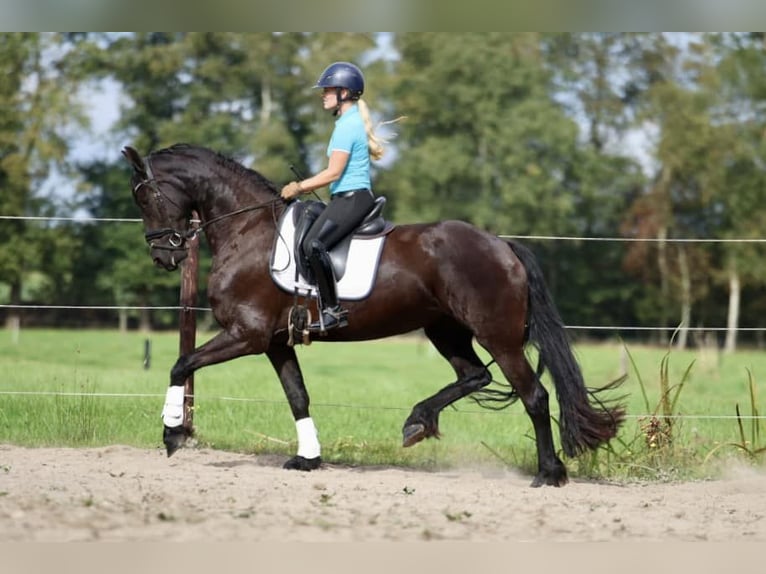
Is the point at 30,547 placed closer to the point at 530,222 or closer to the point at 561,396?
the point at 561,396

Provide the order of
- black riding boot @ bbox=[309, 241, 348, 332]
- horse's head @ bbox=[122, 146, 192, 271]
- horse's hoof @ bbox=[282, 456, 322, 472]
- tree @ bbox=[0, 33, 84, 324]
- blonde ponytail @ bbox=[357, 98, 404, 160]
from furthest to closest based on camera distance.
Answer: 1. tree @ bbox=[0, 33, 84, 324]
2. horse's hoof @ bbox=[282, 456, 322, 472]
3. horse's head @ bbox=[122, 146, 192, 271]
4. blonde ponytail @ bbox=[357, 98, 404, 160]
5. black riding boot @ bbox=[309, 241, 348, 332]

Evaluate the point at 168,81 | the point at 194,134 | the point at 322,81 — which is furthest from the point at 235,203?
the point at 168,81

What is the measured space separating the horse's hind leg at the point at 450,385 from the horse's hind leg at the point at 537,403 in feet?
1.15

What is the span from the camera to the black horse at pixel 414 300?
6609 millimetres

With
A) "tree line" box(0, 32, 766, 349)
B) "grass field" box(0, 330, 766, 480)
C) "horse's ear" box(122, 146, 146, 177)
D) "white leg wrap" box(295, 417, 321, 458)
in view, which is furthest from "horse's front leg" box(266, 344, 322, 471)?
"tree line" box(0, 32, 766, 349)

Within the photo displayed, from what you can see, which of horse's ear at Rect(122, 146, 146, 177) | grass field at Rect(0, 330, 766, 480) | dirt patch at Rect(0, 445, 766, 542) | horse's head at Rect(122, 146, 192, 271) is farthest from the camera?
grass field at Rect(0, 330, 766, 480)

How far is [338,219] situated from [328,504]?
185 centimetres

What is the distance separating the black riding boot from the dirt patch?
3.32 feet

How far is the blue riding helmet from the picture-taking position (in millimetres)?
6594

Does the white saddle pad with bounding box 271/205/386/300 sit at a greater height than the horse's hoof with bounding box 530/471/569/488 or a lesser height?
greater

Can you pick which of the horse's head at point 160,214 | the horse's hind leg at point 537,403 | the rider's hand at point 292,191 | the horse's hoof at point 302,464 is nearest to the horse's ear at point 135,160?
the horse's head at point 160,214

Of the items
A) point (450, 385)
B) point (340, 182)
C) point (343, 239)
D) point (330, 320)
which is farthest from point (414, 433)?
point (340, 182)

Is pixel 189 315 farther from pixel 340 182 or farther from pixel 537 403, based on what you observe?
pixel 537 403

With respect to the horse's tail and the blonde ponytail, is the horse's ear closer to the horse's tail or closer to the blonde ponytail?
the blonde ponytail
